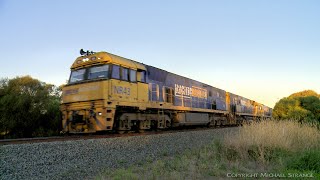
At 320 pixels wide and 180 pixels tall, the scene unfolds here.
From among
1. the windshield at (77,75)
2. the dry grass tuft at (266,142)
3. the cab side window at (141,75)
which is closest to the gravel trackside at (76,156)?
the dry grass tuft at (266,142)

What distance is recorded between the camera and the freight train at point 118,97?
1150cm

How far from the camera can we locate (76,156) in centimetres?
745

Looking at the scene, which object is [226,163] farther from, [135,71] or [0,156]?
[135,71]

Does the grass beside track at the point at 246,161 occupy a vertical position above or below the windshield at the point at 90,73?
below

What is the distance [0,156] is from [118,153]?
117 inches

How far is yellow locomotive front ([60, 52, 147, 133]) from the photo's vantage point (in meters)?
11.4

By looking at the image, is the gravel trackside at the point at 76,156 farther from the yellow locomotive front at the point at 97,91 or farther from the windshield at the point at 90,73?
the windshield at the point at 90,73

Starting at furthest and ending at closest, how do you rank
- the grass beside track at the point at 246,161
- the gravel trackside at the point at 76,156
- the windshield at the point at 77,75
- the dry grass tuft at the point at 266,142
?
the windshield at the point at 77,75 → the dry grass tuft at the point at 266,142 → the grass beside track at the point at 246,161 → the gravel trackside at the point at 76,156

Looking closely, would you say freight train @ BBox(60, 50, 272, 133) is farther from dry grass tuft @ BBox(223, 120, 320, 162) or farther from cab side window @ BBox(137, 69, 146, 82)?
dry grass tuft @ BBox(223, 120, 320, 162)

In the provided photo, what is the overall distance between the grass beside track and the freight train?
371 cm

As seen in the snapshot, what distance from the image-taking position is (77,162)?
7.02 meters

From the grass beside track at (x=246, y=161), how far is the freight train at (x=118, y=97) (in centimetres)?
371

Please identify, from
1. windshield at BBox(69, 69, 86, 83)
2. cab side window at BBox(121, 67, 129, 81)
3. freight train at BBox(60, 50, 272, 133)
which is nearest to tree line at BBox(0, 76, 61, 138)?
windshield at BBox(69, 69, 86, 83)

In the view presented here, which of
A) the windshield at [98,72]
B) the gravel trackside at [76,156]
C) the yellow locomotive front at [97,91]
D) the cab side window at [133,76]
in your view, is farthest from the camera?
the cab side window at [133,76]
